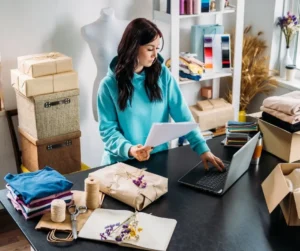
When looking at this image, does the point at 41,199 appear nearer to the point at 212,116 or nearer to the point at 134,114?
the point at 134,114

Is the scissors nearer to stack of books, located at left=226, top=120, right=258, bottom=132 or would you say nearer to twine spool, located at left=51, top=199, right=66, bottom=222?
twine spool, located at left=51, top=199, right=66, bottom=222

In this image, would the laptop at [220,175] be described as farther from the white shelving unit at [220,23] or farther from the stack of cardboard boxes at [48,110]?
the white shelving unit at [220,23]

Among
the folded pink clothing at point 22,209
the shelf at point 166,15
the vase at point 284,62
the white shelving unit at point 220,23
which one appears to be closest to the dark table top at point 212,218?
the folded pink clothing at point 22,209

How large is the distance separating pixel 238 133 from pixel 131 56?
67 centimetres

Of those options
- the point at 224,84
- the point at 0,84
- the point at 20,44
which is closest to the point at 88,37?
the point at 20,44

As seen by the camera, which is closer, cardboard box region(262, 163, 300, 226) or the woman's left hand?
cardboard box region(262, 163, 300, 226)

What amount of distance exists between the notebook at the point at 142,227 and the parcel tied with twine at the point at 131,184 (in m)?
0.07

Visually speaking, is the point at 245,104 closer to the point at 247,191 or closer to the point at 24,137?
the point at 24,137

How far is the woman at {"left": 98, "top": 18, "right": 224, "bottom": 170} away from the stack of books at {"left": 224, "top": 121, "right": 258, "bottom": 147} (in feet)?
0.59

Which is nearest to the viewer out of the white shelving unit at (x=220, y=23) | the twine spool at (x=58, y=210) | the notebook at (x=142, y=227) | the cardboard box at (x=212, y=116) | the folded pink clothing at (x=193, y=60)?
the notebook at (x=142, y=227)

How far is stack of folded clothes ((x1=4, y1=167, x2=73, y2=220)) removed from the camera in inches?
76.9

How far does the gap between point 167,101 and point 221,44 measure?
1.59 meters

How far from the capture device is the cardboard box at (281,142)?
2.48 metres

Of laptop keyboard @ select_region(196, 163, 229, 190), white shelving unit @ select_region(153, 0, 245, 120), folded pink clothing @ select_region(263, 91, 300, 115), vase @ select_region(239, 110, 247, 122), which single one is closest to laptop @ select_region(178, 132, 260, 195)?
laptop keyboard @ select_region(196, 163, 229, 190)
